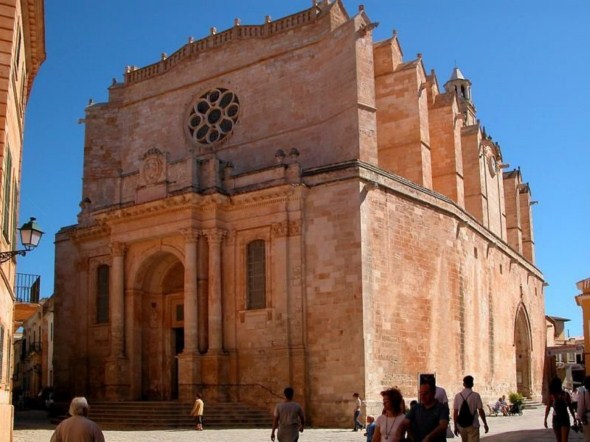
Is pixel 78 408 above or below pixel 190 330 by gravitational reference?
below

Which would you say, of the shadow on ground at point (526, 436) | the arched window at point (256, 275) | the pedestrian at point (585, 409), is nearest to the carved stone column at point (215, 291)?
the arched window at point (256, 275)

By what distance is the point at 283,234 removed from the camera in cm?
2267

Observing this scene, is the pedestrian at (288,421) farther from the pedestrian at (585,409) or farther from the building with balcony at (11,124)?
the building with balcony at (11,124)

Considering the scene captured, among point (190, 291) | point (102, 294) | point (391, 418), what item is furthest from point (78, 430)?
point (102, 294)

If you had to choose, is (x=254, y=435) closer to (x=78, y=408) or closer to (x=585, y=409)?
(x=585, y=409)

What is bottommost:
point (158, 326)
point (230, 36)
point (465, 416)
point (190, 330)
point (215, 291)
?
point (465, 416)

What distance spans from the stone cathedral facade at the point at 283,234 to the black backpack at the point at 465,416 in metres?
10.7

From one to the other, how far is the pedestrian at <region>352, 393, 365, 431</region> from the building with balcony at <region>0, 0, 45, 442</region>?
27.4 feet

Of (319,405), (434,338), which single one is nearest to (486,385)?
(434,338)

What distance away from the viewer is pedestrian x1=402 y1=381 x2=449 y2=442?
718cm

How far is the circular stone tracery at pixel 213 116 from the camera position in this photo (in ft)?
90.8

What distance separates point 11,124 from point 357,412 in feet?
36.7

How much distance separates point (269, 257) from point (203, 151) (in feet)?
21.4

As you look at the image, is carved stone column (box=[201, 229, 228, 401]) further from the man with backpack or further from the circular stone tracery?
the man with backpack
